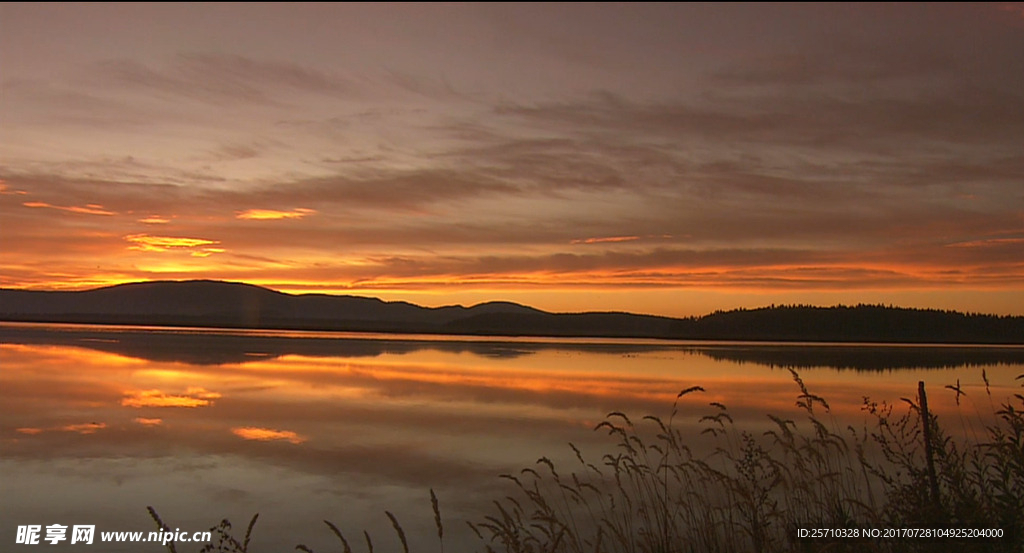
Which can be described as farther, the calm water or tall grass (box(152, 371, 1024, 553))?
the calm water

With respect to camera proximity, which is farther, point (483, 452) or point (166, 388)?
point (166, 388)

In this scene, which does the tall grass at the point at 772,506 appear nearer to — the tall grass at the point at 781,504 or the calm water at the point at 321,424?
the tall grass at the point at 781,504

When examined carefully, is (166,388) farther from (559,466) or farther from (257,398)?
(559,466)

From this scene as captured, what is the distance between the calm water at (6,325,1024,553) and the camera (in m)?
8.59

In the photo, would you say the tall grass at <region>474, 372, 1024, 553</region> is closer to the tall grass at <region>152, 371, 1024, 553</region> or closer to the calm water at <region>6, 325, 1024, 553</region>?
the tall grass at <region>152, 371, 1024, 553</region>

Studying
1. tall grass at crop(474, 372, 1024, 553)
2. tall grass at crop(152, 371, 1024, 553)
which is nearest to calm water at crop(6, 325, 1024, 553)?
tall grass at crop(152, 371, 1024, 553)

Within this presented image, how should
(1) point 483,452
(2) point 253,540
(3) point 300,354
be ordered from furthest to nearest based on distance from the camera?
(3) point 300,354 < (1) point 483,452 < (2) point 253,540

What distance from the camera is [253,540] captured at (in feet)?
25.0

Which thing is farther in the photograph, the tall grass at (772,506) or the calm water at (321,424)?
the calm water at (321,424)

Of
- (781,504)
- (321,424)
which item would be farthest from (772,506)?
(321,424)

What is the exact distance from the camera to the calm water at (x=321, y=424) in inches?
338

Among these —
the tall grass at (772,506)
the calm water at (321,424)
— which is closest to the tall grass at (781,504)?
the tall grass at (772,506)

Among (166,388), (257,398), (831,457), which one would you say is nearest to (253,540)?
(831,457)

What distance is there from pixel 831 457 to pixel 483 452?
175 inches
